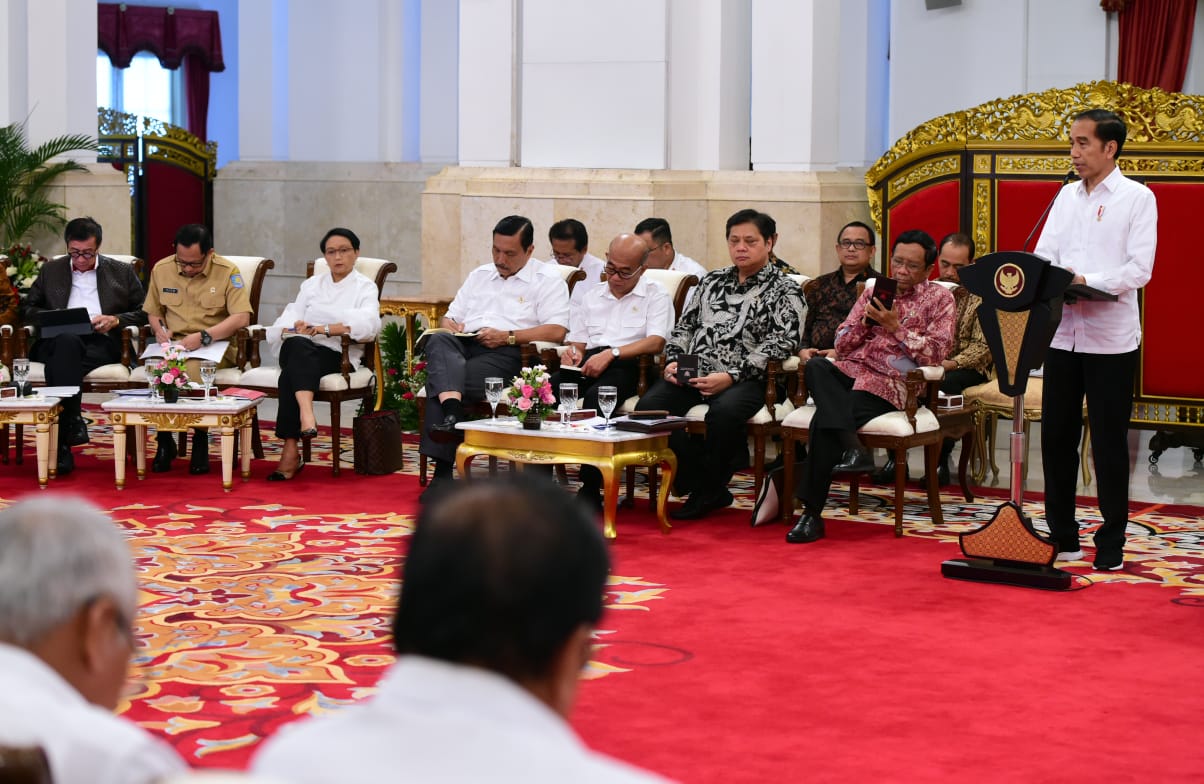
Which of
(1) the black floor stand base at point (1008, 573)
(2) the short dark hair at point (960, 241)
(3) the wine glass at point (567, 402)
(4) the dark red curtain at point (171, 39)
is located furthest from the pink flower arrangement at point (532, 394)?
(4) the dark red curtain at point (171, 39)

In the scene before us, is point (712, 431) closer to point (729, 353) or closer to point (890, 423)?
point (729, 353)

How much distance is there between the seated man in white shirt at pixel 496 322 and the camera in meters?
7.55

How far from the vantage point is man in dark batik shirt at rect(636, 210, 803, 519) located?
278 inches

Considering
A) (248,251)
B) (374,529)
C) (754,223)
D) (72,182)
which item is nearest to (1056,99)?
(754,223)

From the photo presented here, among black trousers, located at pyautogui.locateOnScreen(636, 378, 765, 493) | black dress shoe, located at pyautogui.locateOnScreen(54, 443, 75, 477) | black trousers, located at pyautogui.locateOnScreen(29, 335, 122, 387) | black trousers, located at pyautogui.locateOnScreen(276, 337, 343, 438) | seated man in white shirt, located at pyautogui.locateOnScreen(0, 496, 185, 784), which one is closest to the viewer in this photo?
seated man in white shirt, located at pyautogui.locateOnScreen(0, 496, 185, 784)

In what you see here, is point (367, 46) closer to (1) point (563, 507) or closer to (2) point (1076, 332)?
(2) point (1076, 332)

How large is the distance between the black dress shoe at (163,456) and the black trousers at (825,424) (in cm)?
339

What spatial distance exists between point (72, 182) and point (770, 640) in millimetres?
8043

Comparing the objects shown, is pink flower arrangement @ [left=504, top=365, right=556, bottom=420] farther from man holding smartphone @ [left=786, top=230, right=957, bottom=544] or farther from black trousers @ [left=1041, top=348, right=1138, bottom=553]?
black trousers @ [left=1041, top=348, right=1138, bottom=553]

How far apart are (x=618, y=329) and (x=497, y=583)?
245 inches

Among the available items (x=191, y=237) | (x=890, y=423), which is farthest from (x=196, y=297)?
(x=890, y=423)

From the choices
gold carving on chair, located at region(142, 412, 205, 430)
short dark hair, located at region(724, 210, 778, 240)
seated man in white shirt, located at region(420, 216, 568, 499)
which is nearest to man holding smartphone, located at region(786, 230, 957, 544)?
short dark hair, located at region(724, 210, 778, 240)

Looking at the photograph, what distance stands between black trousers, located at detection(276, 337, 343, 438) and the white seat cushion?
8.16ft

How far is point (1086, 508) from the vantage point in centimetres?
730
